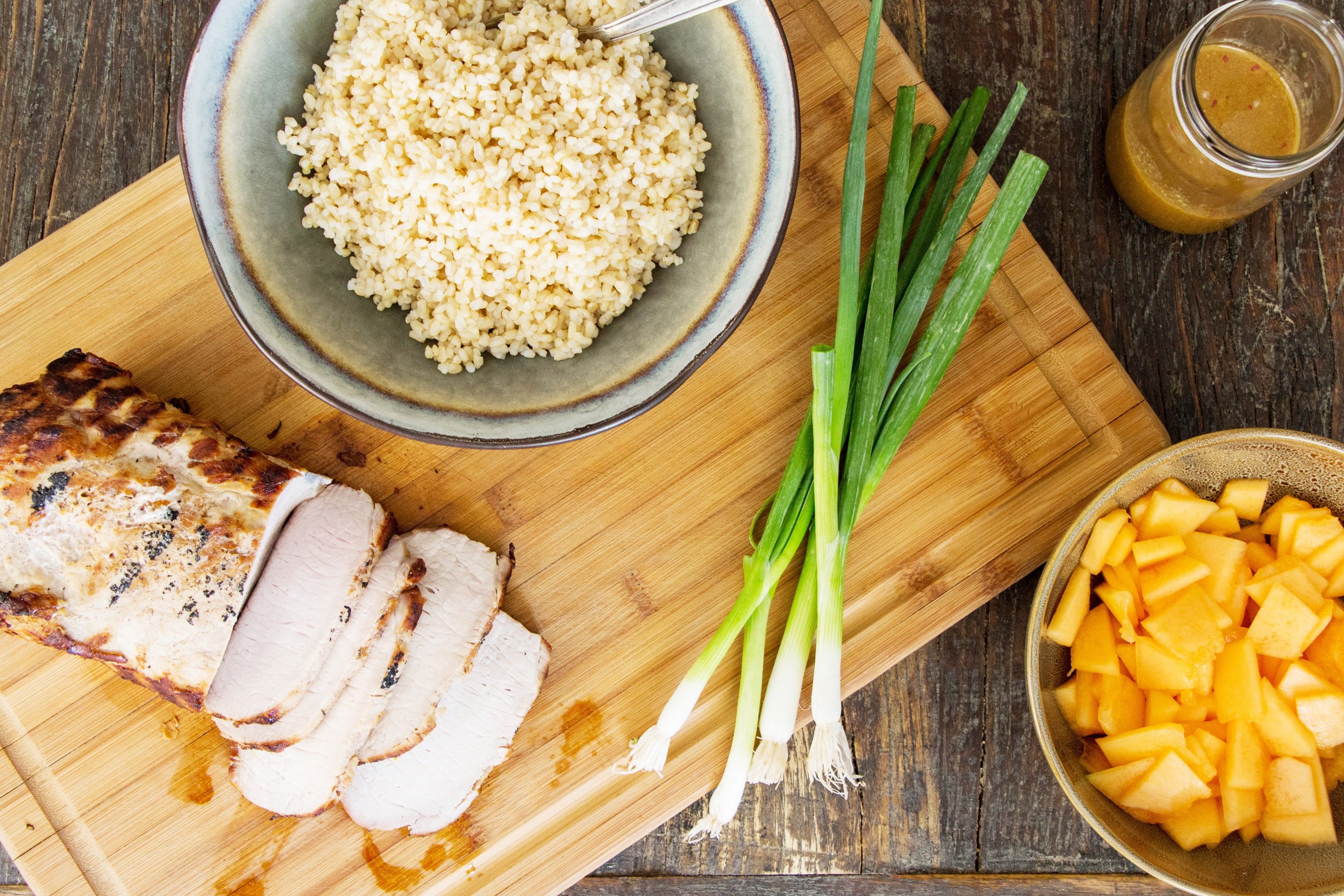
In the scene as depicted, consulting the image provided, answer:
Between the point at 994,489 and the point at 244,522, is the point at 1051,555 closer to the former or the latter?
the point at 994,489

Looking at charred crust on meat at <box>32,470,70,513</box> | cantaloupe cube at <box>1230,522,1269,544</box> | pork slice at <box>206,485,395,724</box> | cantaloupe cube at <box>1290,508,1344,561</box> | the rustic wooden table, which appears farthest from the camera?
the rustic wooden table

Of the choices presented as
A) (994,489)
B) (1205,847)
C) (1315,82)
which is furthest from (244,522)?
(1315,82)

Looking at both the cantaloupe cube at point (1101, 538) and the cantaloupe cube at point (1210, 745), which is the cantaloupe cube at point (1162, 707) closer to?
the cantaloupe cube at point (1210, 745)

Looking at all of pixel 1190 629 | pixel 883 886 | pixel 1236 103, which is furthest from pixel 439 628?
pixel 1236 103

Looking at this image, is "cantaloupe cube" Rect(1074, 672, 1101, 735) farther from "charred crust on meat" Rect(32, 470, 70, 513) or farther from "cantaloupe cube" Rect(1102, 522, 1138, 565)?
"charred crust on meat" Rect(32, 470, 70, 513)

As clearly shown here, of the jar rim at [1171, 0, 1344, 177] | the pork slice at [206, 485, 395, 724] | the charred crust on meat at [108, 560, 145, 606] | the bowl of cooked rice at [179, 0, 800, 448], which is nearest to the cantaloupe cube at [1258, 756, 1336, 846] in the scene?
the jar rim at [1171, 0, 1344, 177]

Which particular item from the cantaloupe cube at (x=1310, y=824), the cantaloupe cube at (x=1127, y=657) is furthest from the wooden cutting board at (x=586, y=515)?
the cantaloupe cube at (x=1310, y=824)
